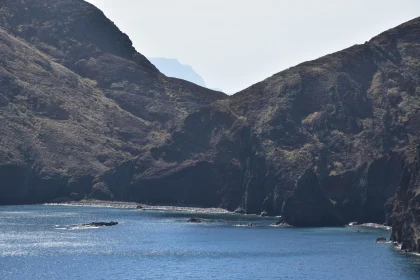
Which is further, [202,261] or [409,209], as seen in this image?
[409,209]

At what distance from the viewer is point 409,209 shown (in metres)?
176

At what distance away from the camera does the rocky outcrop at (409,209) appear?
173488 mm

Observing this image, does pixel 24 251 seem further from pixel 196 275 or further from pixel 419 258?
pixel 419 258

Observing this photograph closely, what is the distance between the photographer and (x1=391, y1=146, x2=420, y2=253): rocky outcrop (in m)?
173

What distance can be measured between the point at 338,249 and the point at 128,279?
5771 cm

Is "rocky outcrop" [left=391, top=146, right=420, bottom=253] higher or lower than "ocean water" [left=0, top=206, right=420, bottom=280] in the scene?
higher

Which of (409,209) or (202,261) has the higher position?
(409,209)

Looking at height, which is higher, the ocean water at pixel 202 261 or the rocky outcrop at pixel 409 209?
the rocky outcrop at pixel 409 209

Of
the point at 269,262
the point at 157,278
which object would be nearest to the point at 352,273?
the point at 269,262

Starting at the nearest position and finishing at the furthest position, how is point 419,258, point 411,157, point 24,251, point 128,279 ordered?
point 128,279
point 419,258
point 24,251
point 411,157

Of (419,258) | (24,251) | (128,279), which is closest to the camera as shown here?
(128,279)

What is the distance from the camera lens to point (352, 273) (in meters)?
155

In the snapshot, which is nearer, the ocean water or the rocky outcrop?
the ocean water

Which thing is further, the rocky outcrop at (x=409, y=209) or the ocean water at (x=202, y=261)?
the rocky outcrop at (x=409, y=209)
